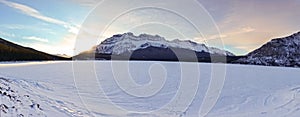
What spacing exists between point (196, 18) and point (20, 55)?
8148 cm

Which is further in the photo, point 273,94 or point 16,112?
point 273,94

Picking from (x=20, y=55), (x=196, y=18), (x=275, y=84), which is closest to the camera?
(x=196, y=18)

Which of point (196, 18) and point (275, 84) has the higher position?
point (196, 18)

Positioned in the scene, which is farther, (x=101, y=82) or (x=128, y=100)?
(x=101, y=82)

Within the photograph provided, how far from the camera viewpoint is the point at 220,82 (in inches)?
893

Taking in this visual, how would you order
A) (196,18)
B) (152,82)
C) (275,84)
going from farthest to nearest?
(152,82) → (275,84) → (196,18)

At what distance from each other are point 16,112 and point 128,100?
827 centimetres

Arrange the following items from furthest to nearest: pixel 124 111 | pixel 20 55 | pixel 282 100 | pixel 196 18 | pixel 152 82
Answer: pixel 20 55, pixel 152 82, pixel 282 100, pixel 196 18, pixel 124 111

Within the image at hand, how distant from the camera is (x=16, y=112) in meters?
8.73

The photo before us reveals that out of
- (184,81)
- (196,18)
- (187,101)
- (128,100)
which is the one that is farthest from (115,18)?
(184,81)

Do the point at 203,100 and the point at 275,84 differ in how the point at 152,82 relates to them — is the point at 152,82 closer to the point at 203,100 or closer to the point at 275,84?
the point at 203,100

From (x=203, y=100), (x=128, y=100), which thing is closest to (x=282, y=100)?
(x=203, y=100)

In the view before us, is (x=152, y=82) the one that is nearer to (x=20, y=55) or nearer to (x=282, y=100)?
(x=282, y=100)

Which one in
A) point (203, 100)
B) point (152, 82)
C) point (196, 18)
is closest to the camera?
point (196, 18)
